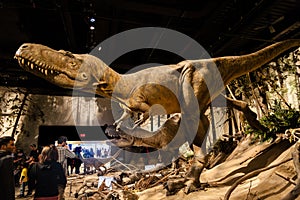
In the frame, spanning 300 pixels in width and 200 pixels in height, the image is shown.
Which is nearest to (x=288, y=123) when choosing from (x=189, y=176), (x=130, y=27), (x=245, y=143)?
(x=245, y=143)

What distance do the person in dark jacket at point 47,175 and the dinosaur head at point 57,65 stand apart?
0.89 m

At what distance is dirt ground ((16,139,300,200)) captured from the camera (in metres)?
2.39

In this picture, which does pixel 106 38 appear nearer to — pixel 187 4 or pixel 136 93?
pixel 187 4

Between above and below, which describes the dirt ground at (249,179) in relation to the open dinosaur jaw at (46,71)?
below

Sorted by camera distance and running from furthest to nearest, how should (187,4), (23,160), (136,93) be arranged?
(23,160), (187,4), (136,93)

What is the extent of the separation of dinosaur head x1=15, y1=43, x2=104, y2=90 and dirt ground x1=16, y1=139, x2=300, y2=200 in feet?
4.40

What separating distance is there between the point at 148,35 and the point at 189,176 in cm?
322

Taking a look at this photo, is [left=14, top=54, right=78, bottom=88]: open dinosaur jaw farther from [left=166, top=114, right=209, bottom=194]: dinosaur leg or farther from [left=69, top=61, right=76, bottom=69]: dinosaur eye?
[left=166, top=114, right=209, bottom=194]: dinosaur leg

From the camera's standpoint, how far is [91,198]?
8.80 ft

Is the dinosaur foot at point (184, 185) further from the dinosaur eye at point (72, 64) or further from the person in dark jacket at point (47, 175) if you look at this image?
the dinosaur eye at point (72, 64)

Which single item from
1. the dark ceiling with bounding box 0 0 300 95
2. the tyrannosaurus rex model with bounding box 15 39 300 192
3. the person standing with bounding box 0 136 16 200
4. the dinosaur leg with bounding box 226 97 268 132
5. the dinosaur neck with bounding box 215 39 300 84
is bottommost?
the person standing with bounding box 0 136 16 200

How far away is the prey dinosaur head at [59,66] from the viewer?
6.20 feet

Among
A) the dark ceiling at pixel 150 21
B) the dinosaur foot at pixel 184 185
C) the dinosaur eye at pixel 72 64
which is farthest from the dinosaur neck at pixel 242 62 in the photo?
the dinosaur eye at pixel 72 64

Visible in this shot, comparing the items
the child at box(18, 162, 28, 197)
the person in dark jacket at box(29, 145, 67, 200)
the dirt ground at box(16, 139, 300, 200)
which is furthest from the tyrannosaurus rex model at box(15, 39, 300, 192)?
the child at box(18, 162, 28, 197)
